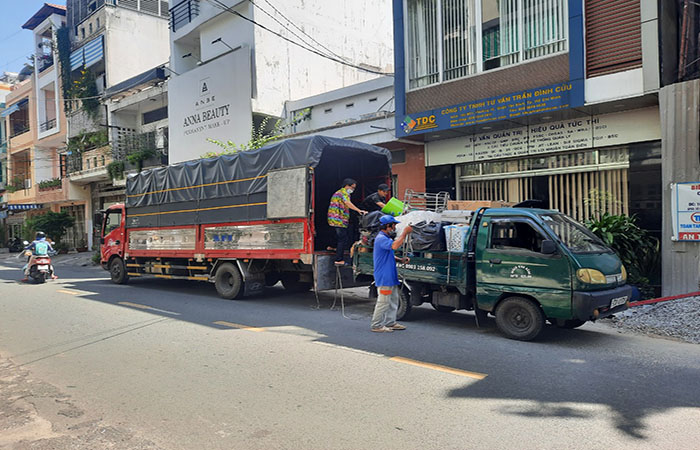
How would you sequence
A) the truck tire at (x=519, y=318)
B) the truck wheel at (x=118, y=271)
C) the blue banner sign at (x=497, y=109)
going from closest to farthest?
the truck tire at (x=519, y=318) < the blue banner sign at (x=497, y=109) < the truck wheel at (x=118, y=271)

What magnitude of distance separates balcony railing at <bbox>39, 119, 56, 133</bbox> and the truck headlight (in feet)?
128

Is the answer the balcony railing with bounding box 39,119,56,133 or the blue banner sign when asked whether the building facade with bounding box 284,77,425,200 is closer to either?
the blue banner sign

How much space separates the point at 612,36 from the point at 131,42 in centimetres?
2986

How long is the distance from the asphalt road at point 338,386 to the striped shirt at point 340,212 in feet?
5.99

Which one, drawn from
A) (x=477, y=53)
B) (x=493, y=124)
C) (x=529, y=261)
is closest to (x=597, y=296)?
(x=529, y=261)

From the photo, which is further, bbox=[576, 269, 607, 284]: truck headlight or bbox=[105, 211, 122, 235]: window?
bbox=[105, 211, 122, 235]: window

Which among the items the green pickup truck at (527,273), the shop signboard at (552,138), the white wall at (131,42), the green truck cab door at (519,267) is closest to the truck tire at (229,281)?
the green pickup truck at (527,273)

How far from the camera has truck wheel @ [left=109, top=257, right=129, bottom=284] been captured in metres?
14.7

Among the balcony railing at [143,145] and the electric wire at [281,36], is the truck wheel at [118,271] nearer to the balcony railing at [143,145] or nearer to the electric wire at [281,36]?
the electric wire at [281,36]

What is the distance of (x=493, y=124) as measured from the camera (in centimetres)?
1276

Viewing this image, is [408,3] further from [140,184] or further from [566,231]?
[566,231]

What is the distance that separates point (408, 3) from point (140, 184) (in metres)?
9.24

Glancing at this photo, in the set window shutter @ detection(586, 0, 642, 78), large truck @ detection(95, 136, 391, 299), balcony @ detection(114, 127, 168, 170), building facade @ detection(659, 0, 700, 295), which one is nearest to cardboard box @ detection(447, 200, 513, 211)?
large truck @ detection(95, 136, 391, 299)

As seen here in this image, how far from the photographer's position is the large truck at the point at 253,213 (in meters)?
9.56
